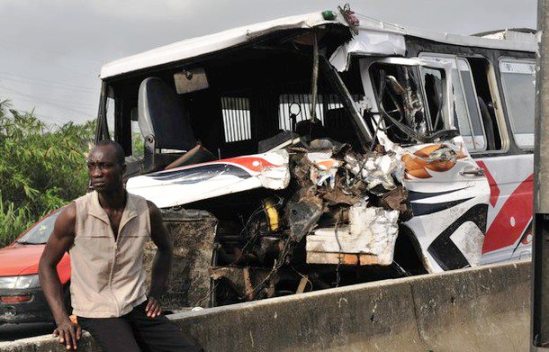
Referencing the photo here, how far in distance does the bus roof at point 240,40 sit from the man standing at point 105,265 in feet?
9.50

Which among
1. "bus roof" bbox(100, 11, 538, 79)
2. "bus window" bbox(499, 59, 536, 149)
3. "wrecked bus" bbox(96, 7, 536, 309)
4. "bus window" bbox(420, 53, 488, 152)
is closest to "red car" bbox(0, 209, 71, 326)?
"wrecked bus" bbox(96, 7, 536, 309)

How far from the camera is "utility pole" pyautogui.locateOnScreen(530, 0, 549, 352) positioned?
2994 millimetres

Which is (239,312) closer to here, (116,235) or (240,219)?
(116,235)

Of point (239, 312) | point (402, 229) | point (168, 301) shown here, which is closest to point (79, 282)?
point (239, 312)

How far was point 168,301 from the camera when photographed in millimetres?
6312

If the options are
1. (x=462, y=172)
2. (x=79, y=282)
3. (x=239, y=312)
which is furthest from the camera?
(x=462, y=172)

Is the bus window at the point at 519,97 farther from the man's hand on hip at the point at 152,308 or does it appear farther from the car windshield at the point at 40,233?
the man's hand on hip at the point at 152,308

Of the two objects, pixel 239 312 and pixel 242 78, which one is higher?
pixel 242 78

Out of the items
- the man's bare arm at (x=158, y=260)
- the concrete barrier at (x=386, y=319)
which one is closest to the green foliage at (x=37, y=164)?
the concrete barrier at (x=386, y=319)

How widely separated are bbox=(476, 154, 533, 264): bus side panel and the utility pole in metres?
4.93

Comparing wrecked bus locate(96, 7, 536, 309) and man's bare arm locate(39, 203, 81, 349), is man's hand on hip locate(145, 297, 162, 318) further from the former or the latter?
wrecked bus locate(96, 7, 536, 309)

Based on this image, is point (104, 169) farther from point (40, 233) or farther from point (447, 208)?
point (40, 233)

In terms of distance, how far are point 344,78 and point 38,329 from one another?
3.83 m

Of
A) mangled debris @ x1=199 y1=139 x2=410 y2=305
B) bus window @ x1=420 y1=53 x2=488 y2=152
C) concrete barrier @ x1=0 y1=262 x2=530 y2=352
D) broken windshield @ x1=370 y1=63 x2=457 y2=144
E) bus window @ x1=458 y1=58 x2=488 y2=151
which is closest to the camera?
concrete barrier @ x1=0 y1=262 x2=530 y2=352
